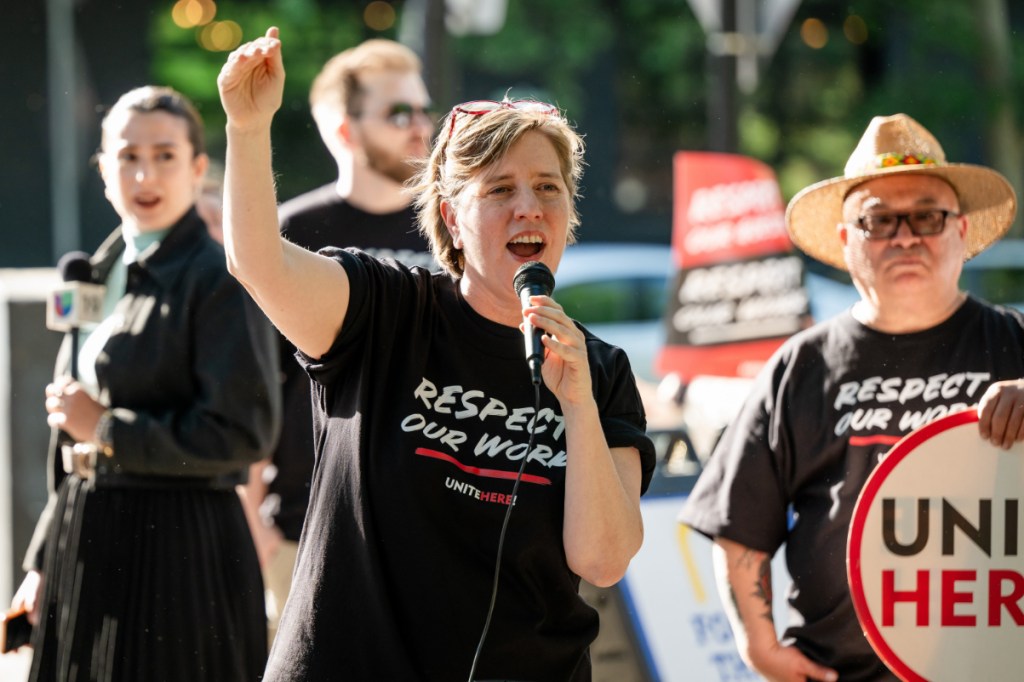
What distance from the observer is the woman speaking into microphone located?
8.61 feet

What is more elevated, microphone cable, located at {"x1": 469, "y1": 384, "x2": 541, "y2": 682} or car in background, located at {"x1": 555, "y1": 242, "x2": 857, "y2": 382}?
microphone cable, located at {"x1": 469, "y1": 384, "x2": 541, "y2": 682}

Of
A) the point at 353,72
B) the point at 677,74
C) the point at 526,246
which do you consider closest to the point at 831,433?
the point at 526,246

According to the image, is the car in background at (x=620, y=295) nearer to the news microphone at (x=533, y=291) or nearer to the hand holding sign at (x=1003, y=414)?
the hand holding sign at (x=1003, y=414)

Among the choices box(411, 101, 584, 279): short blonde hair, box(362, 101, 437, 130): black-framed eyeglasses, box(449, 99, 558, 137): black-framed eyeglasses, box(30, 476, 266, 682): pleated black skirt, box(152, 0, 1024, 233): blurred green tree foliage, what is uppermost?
box(152, 0, 1024, 233): blurred green tree foliage

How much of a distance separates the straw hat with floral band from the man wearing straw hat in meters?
0.01

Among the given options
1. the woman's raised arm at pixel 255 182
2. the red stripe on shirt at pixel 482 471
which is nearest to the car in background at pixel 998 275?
the red stripe on shirt at pixel 482 471

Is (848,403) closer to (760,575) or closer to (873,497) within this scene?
(873,497)

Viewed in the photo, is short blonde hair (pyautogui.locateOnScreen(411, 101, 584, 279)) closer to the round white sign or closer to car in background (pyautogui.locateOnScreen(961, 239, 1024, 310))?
the round white sign

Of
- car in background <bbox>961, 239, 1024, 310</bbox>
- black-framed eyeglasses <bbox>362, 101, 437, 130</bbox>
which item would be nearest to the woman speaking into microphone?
black-framed eyeglasses <bbox>362, 101, 437, 130</bbox>

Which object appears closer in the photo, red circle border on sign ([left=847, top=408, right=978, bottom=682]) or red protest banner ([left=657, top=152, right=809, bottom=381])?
red circle border on sign ([left=847, top=408, right=978, bottom=682])

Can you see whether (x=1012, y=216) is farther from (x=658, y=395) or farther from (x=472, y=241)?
(x=658, y=395)

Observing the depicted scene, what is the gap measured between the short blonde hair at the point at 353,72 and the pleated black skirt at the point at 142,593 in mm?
1974

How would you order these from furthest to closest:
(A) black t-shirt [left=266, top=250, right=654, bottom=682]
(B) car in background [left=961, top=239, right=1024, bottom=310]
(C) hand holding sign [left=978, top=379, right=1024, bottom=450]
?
(B) car in background [left=961, top=239, right=1024, bottom=310] → (C) hand holding sign [left=978, top=379, right=1024, bottom=450] → (A) black t-shirt [left=266, top=250, right=654, bottom=682]

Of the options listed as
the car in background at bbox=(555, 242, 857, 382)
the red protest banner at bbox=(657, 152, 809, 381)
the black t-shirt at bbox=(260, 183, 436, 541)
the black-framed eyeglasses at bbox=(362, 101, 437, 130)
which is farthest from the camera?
the car in background at bbox=(555, 242, 857, 382)
